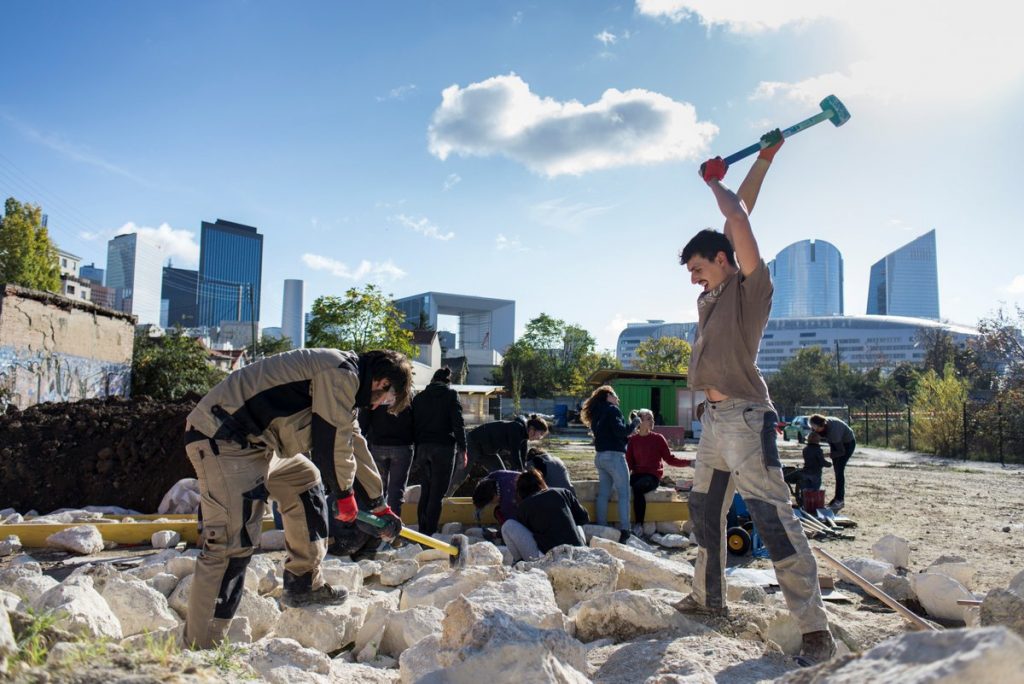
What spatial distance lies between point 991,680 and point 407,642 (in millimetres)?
2564

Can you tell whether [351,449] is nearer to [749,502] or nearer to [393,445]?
[749,502]

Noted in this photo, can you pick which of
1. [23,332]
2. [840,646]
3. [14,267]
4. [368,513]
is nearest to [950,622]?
[840,646]

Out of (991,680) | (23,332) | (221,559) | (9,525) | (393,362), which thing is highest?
(23,332)

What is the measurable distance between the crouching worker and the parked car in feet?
82.6

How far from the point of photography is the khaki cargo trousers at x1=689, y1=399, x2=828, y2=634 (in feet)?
8.68

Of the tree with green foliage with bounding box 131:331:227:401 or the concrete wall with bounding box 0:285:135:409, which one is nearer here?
the concrete wall with bounding box 0:285:135:409

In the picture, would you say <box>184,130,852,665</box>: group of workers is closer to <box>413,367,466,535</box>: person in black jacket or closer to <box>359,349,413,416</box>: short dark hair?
<box>359,349,413,416</box>: short dark hair

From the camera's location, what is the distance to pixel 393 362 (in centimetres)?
331

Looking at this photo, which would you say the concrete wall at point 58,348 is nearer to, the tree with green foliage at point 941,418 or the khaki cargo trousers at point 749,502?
the khaki cargo trousers at point 749,502

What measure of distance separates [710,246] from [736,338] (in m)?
0.44

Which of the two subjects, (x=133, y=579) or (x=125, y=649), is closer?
(x=125, y=649)

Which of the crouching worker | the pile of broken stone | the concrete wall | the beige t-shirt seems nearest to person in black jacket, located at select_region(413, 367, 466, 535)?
the pile of broken stone

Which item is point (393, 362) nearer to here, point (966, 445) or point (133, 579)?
point (133, 579)

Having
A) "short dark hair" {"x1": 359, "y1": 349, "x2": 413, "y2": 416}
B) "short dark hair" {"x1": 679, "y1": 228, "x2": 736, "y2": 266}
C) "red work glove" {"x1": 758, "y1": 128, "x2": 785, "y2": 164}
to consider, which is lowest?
"short dark hair" {"x1": 359, "y1": 349, "x2": 413, "y2": 416}
